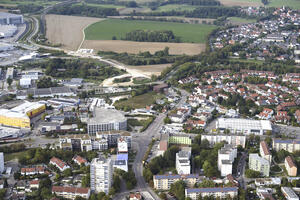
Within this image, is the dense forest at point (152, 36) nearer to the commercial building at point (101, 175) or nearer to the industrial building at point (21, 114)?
the industrial building at point (21, 114)

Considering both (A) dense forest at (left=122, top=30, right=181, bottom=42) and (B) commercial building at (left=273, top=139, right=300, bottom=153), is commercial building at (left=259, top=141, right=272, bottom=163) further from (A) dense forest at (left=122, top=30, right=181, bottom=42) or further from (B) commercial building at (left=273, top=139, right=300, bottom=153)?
(A) dense forest at (left=122, top=30, right=181, bottom=42)

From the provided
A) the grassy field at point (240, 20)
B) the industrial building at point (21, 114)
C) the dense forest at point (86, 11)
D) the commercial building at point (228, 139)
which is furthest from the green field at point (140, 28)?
the commercial building at point (228, 139)

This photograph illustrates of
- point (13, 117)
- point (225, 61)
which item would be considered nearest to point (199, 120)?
point (13, 117)

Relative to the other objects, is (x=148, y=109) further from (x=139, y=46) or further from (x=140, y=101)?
(x=139, y=46)

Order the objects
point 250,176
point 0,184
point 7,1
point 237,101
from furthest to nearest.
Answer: point 7,1 < point 237,101 < point 250,176 < point 0,184

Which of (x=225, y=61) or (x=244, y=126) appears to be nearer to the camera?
(x=244, y=126)

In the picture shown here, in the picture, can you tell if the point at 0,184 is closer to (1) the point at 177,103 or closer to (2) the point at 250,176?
(2) the point at 250,176

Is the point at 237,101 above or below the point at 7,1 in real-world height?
below
